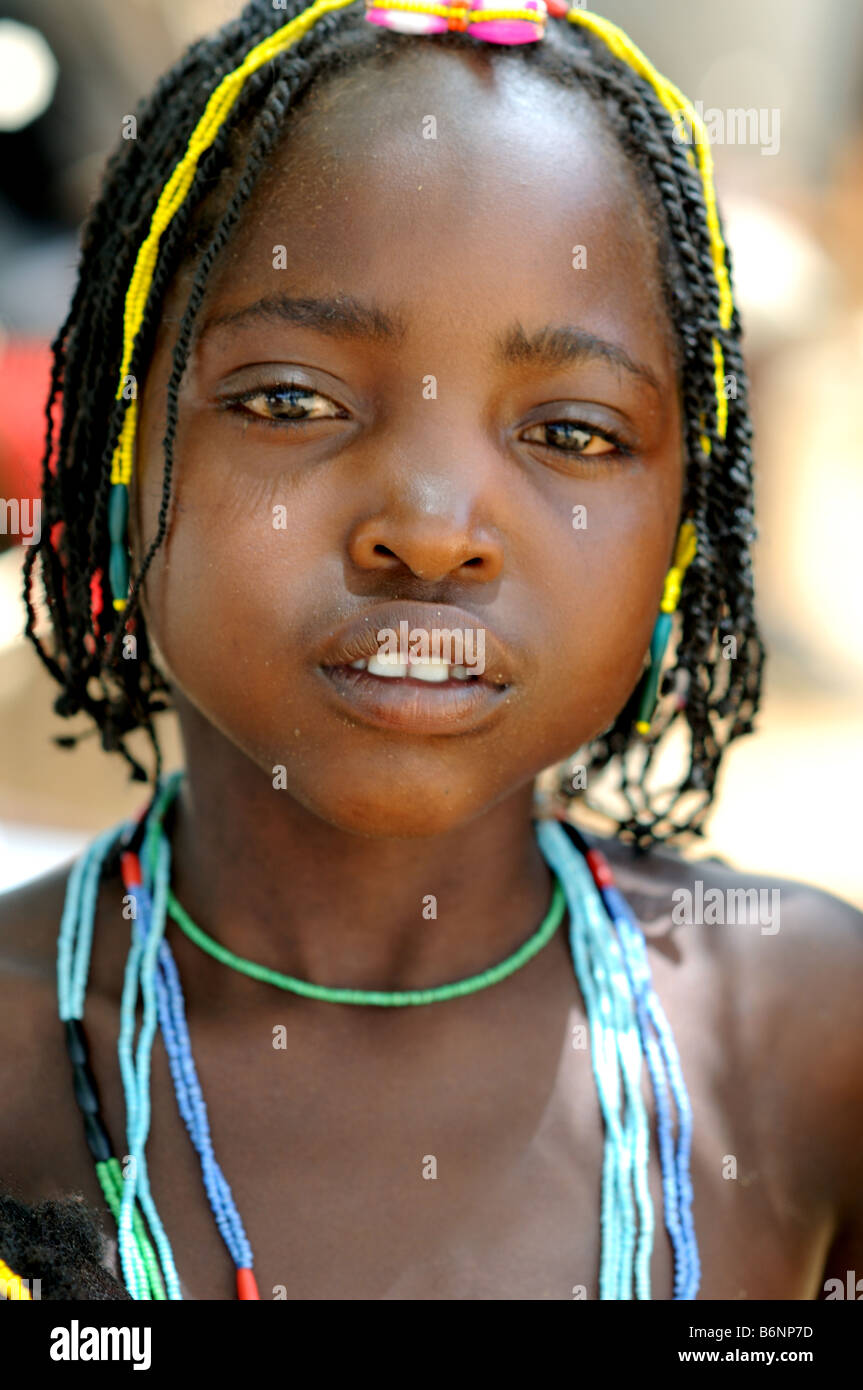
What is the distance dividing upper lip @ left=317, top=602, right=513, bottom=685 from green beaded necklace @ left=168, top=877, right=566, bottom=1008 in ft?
1.35

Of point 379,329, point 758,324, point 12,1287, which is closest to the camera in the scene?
point 12,1287

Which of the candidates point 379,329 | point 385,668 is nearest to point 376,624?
point 385,668

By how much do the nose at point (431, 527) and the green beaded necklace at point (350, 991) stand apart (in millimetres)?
494

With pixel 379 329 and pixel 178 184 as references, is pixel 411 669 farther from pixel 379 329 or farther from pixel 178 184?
pixel 178 184

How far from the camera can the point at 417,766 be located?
4.72 ft

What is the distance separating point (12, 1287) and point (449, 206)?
998mm

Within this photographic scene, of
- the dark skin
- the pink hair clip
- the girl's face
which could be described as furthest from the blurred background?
the pink hair clip

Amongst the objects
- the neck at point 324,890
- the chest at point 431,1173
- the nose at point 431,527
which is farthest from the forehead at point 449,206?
the chest at point 431,1173

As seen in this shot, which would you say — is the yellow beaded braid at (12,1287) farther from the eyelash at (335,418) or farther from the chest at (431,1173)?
the eyelash at (335,418)

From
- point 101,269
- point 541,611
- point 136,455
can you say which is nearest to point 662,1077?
point 541,611

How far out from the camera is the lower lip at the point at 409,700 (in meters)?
1.41

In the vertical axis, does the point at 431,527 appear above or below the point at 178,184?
below

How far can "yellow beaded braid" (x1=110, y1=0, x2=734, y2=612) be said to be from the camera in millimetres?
1566

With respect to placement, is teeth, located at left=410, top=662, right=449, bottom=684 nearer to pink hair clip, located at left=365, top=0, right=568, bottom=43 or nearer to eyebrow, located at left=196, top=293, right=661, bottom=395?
eyebrow, located at left=196, top=293, right=661, bottom=395
